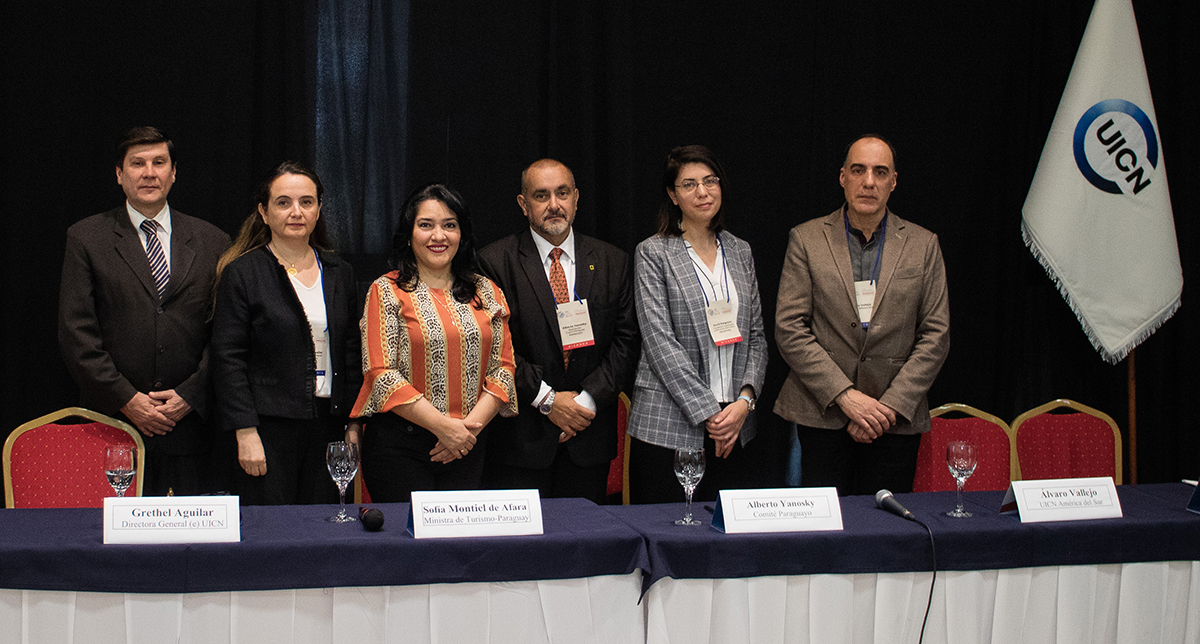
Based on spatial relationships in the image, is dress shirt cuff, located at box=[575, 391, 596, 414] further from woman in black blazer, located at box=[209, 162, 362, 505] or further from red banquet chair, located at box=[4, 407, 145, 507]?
red banquet chair, located at box=[4, 407, 145, 507]

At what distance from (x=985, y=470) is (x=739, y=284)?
1.10 metres


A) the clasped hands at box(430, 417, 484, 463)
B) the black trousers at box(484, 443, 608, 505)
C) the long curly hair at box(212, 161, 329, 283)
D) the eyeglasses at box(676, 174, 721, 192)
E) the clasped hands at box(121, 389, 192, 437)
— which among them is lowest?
the black trousers at box(484, 443, 608, 505)

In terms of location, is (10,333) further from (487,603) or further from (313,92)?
(487,603)

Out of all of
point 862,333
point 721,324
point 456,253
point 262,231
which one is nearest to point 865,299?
point 862,333

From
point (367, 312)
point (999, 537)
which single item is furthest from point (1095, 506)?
point (367, 312)

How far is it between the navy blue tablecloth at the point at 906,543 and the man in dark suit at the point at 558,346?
76cm

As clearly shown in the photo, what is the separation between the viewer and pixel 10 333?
11.1ft

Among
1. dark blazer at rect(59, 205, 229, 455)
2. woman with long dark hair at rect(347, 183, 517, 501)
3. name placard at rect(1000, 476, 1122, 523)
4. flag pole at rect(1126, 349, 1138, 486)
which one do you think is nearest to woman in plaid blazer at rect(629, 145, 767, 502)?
woman with long dark hair at rect(347, 183, 517, 501)

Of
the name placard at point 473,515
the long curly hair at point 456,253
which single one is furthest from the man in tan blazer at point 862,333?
the name placard at point 473,515

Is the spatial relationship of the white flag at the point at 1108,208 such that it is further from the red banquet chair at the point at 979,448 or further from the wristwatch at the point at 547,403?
the wristwatch at the point at 547,403

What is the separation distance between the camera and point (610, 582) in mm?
1959

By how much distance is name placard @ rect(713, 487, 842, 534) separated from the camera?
79.4 inches

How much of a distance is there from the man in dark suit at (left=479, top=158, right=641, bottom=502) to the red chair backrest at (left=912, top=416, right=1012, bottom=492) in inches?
44.1

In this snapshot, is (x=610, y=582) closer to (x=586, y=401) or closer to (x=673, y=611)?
(x=673, y=611)
